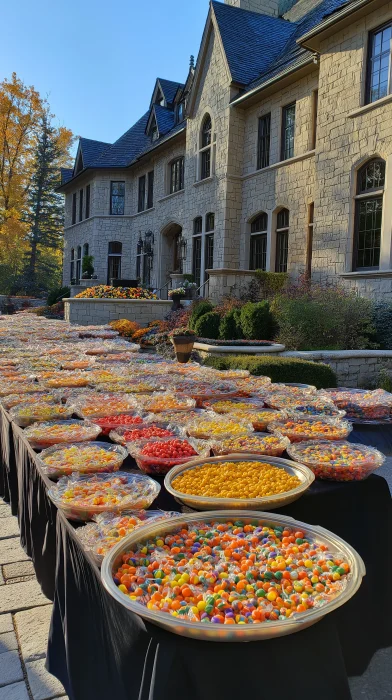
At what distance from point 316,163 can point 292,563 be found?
48.4ft

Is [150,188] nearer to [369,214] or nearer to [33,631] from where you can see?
[369,214]

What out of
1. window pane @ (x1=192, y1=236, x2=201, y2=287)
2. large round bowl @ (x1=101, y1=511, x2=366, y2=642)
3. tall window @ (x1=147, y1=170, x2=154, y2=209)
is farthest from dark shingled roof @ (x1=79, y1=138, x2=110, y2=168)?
large round bowl @ (x1=101, y1=511, x2=366, y2=642)

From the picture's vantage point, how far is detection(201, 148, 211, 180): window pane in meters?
A: 21.2

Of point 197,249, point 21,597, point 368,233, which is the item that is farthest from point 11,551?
point 197,249

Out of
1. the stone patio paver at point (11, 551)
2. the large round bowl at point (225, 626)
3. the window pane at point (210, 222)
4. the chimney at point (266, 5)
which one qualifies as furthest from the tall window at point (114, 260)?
the large round bowl at point (225, 626)

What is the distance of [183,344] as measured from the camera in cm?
812

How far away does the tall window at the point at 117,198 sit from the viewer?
30.2 m

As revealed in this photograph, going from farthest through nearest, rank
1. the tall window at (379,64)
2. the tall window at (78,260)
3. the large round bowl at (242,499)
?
the tall window at (78,260) < the tall window at (379,64) < the large round bowl at (242,499)

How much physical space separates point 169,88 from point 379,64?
60.1ft

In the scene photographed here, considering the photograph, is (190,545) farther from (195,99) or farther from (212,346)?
(195,99)

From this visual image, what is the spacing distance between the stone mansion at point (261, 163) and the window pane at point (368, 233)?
0.03 m

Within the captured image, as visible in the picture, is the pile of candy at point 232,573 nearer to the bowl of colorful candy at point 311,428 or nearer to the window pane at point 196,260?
the bowl of colorful candy at point 311,428

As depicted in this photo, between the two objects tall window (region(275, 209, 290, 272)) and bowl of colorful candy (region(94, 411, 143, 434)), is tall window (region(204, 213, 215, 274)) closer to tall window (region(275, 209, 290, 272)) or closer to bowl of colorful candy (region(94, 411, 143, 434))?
tall window (region(275, 209, 290, 272))

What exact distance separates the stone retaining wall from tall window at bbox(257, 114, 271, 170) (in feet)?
21.6
